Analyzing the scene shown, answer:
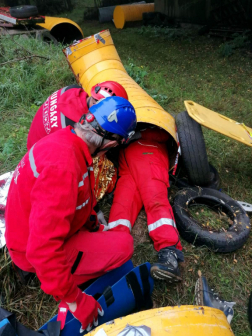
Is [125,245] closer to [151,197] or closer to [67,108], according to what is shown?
[151,197]

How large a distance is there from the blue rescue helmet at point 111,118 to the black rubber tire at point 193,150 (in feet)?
3.94

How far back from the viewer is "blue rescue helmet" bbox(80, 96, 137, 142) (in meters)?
1.61

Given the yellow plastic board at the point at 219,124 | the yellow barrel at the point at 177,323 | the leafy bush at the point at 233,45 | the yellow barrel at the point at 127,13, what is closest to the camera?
the yellow barrel at the point at 177,323

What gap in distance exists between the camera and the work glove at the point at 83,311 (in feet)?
4.83

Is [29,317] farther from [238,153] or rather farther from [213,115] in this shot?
[238,153]

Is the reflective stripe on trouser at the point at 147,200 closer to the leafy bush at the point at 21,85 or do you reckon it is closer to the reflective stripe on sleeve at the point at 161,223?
the reflective stripe on sleeve at the point at 161,223

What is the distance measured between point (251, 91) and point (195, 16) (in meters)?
6.33

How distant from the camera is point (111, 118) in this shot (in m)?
1.63

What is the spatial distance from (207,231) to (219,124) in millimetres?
1199

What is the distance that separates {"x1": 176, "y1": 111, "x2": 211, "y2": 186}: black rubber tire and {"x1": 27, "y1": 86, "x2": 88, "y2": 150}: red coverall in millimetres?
1134

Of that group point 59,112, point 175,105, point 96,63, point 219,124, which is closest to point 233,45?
point 175,105

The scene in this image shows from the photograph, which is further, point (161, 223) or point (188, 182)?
point (188, 182)

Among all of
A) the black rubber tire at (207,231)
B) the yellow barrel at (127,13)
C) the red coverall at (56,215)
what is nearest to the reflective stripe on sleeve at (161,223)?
the black rubber tire at (207,231)

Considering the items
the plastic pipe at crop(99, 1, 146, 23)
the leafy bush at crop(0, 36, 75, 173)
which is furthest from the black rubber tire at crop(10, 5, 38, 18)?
the plastic pipe at crop(99, 1, 146, 23)
